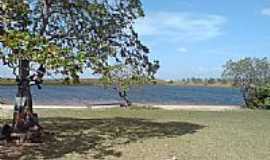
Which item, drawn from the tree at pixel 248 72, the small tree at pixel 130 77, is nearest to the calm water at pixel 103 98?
the tree at pixel 248 72

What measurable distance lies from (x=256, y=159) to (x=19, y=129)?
5.90m

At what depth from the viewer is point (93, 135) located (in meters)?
15.8

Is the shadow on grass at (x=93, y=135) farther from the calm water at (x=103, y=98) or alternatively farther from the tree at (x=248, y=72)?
the tree at (x=248, y=72)

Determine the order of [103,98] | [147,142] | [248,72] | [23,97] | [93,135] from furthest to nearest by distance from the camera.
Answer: [103,98]
[248,72]
[93,135]
[23,97]
[147,142]

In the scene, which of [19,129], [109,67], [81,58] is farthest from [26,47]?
[19,129]

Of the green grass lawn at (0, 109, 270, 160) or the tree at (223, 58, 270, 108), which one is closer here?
the green grass lawn at (0, 109, 270, 160)

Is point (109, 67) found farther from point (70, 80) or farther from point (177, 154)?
point (177, 154)

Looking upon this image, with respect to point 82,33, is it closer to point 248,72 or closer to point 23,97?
point 23,97

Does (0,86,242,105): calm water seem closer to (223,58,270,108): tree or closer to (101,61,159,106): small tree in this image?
(223,58,270,108): tree

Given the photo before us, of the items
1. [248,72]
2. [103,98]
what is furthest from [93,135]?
[103,98]

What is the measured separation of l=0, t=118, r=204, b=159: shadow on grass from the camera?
42.2ft

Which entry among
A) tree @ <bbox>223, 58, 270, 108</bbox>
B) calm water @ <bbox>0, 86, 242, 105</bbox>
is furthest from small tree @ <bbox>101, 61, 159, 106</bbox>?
tree @ <bbox>223, 58, 270, 108</bbox>

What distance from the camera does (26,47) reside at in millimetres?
10250

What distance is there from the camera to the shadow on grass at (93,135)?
1285 centimetres
